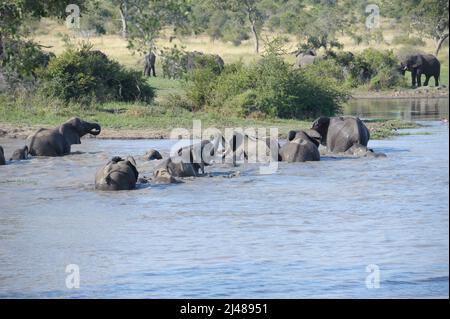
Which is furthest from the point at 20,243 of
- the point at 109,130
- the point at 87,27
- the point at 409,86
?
the point at 87,27

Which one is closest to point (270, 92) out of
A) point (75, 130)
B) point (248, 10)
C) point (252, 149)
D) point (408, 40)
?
point (75, 130)

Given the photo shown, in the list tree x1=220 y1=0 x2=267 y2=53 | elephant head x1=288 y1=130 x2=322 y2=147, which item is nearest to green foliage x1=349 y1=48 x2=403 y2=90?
tree x1=220 y1=0 x2=267 y2=53

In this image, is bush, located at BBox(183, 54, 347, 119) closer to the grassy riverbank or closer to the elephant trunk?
the grassy riverbank

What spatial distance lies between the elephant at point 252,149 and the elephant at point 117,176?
2855mm

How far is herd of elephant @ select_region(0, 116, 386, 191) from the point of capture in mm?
15008

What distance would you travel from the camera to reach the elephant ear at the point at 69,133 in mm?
19453

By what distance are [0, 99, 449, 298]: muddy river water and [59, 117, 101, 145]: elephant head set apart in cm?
118

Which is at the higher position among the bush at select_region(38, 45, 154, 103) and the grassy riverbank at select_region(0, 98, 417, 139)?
the bush at select_region(38, 45, 154, 103)

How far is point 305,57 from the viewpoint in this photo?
37.7m

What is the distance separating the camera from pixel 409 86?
3788 cm

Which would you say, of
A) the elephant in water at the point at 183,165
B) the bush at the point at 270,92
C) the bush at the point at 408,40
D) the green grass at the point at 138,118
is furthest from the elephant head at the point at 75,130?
the bush at the point at 408,40
